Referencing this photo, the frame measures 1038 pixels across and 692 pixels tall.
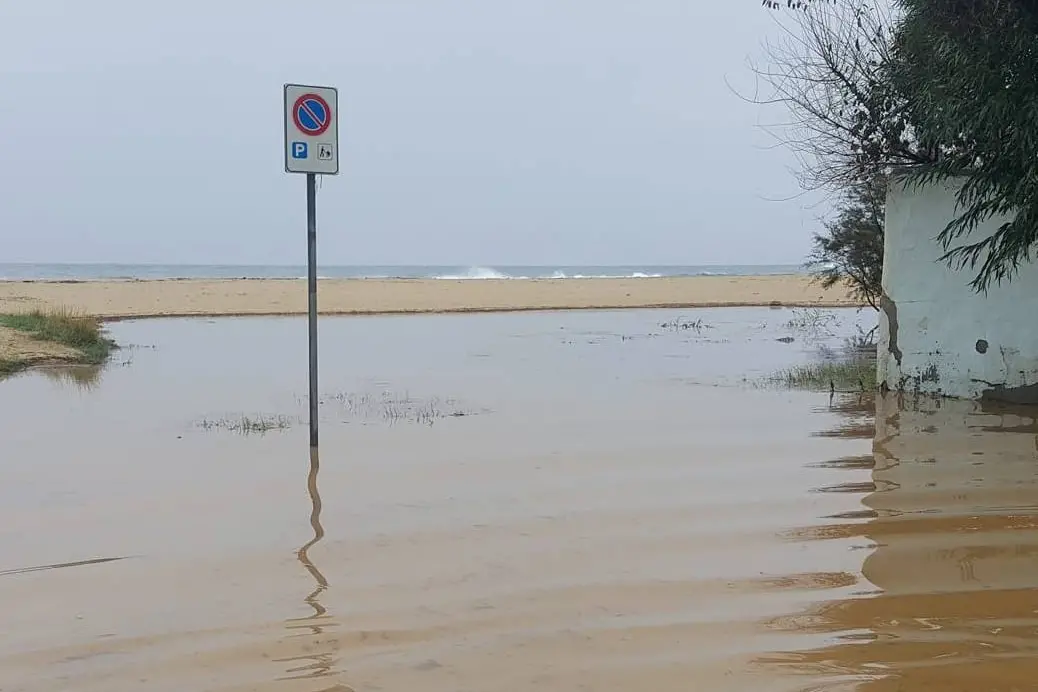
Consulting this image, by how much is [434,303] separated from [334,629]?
3499 cm

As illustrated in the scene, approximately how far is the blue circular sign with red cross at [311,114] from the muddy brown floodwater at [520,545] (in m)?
2.67

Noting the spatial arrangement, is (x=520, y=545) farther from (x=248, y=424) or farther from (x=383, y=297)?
(x=383, y=297)

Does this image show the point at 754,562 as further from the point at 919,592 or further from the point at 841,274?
the point at 841,274

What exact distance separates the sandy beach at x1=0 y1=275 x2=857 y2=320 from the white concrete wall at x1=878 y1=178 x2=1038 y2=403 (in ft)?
79.2

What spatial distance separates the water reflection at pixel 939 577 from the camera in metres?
3.85

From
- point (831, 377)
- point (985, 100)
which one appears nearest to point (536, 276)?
point (831, 377)

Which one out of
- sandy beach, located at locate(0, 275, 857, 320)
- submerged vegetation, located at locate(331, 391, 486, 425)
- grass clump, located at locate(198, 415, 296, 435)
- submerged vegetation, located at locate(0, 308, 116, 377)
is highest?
sandy beach, located at locate(0, 275, 857, 320)

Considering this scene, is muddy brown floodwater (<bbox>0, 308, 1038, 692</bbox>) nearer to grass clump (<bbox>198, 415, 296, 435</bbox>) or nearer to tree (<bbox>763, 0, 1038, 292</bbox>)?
grass clump (<bbox>198, 415, 296, 435</bbox>)

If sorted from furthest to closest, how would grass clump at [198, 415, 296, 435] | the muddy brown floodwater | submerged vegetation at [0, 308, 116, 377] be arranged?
submerged vegetation at [0, 308, 116, 377] → grass clump at [198, 415, 296, 435] → the muddy brown floodwater

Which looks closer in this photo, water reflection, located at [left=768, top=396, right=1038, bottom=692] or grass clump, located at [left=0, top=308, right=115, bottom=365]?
water reflection, located at [left=768, top=396, right=1038, bottom=692]

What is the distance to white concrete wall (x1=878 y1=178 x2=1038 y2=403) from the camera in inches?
394

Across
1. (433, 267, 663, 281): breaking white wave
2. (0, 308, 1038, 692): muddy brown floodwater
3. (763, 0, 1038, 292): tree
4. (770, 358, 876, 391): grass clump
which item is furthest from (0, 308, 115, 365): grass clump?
(433, 267, 663, 281): breaking white wave

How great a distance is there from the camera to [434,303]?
39.1 meters

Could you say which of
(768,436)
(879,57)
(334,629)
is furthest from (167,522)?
(879,57)
